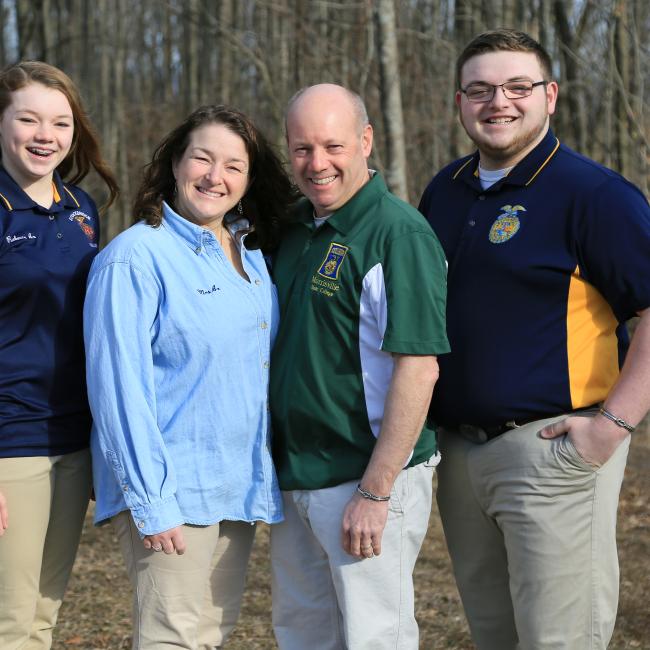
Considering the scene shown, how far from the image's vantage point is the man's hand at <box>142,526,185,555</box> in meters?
2.71

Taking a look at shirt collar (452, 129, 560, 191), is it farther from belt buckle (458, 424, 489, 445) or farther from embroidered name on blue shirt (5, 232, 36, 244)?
embroidered name on blue shirt (5, 232, 36, 244)

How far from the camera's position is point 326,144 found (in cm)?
286

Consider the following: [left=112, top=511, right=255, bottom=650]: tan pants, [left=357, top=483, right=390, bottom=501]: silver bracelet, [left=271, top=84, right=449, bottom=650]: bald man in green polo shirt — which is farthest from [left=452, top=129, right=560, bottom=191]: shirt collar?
[left=112, top=511, right=255, bottom=650]: tan pants

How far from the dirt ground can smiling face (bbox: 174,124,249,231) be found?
96.1 inches

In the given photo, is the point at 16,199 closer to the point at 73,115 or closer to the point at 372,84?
the point at 73,115

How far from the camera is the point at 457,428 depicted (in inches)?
123

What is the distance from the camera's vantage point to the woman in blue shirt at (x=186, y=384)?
268 cm

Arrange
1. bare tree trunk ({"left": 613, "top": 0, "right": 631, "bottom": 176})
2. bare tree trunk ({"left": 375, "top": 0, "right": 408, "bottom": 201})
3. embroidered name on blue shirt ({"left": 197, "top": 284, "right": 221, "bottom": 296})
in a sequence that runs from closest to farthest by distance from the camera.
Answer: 1. embroidered name on blue shirt ({"left": 197, "top": 284, "right": 221, "bottom": 296})
2. bare tree trunk ({"left": 375, "top": 0, "right": 408, "bottom": 201})
3. bare tree trunk ({"left": 613, "top": 0, "right": 631, "bottom": 176})

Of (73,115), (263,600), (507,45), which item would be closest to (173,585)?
(73,115)

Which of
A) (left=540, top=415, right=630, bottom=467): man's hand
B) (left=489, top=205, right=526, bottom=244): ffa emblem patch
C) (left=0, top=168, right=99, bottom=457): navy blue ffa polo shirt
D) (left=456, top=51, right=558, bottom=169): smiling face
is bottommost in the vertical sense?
(left=540, top=415, right=630, bottom=467): man's hand

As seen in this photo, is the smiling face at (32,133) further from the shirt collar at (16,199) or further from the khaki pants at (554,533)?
the khaki pants at (554,533)

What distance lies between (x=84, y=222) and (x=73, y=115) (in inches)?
14.1

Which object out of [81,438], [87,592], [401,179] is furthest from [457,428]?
[401,179]

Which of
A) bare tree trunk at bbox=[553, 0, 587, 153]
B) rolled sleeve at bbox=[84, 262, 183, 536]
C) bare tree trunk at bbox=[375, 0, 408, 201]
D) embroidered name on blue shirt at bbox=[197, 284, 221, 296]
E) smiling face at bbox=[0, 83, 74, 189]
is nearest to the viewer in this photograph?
rolled sleeve at bbox=[84, 262, 183, 536]
